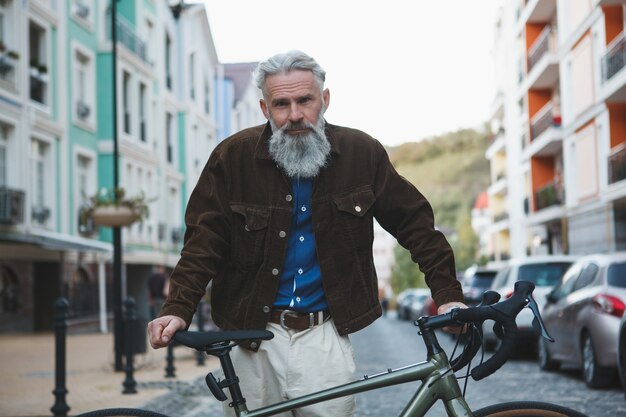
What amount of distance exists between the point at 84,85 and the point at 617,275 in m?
24.7

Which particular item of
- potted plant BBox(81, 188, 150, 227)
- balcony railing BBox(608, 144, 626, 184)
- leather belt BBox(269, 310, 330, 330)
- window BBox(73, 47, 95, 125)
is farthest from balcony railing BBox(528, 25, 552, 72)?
leather belt BBox(269, 310, 330, 330)

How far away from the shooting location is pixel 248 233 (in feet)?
12.4

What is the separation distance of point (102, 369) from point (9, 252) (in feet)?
39.5

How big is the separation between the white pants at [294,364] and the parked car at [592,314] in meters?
7.76

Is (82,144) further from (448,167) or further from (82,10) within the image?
(448,167)

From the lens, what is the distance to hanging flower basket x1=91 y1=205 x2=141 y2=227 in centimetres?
1647

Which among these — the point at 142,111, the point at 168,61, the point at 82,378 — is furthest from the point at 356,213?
the point at 168,61

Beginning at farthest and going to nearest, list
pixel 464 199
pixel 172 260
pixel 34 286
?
pixel 464 199, pixel 172 260, pixel 34 286

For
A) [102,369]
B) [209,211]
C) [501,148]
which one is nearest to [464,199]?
[501,148]

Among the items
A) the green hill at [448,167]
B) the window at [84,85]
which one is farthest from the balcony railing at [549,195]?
the green hill at [448,167]

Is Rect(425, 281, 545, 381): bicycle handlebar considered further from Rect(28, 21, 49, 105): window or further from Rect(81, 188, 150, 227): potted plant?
Rect(28, 21, 49, 105): window

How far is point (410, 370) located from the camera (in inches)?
126

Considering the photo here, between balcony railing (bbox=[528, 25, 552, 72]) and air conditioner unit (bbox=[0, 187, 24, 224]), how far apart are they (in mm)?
23713

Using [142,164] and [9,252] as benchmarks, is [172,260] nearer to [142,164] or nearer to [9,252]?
[142,164]
